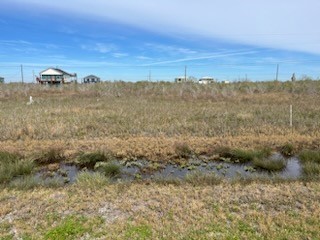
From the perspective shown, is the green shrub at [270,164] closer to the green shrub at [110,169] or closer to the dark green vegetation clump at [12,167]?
the green shrub at [110,169]

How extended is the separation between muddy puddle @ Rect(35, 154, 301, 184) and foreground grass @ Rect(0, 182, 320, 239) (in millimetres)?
931

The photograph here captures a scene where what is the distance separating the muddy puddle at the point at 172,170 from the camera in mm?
5797

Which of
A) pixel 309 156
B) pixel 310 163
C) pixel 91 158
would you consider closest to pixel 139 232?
pixel 91 158

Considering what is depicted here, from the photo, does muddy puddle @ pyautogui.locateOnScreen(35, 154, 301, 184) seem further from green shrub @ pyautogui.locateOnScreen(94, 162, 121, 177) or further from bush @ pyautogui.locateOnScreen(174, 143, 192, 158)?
bush @ pyautogui.locateOnScreen(174, 143, 192, 158)

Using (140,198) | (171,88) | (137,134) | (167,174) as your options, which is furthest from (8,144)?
(171,88)

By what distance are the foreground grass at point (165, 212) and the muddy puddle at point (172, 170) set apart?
0.93 meters

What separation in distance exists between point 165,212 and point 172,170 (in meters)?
2.54

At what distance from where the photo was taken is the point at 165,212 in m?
3.80

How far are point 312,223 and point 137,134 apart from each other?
6243 millimetres

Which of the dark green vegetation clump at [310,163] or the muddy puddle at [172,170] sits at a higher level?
the dark green vegetation clump at [310,163]

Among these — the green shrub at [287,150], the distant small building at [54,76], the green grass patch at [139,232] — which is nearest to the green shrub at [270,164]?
the green shrub at [287,150]

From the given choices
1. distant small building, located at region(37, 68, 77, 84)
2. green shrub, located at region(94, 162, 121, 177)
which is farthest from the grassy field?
distant small building, located at region(37, 68, 77, 84)

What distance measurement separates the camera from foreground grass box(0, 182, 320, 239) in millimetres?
3260

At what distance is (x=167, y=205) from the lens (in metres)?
4.00
